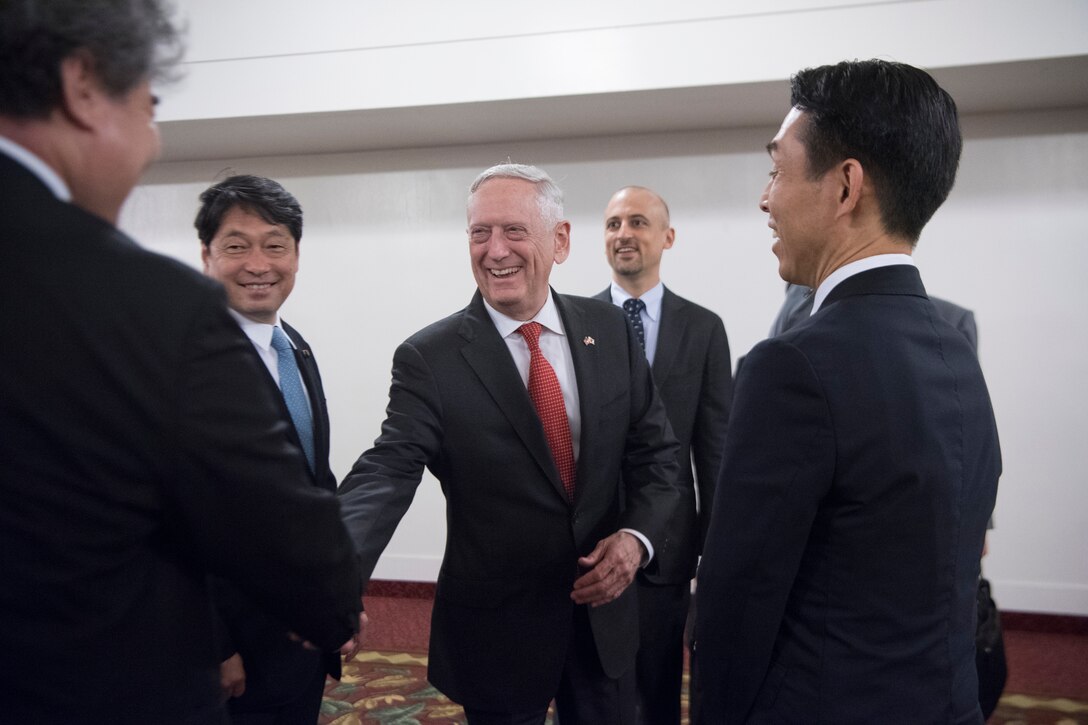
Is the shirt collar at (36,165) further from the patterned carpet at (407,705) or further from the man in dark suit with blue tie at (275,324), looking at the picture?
the patterned carpet at (407,705)

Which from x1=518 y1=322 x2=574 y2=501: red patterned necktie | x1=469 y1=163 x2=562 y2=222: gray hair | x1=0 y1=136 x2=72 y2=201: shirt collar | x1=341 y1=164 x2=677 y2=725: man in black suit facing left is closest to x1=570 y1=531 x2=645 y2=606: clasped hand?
x1=341 y1=164 x2=677 y2=725: man in black suit facing left

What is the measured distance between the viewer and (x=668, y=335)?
3.11 metres

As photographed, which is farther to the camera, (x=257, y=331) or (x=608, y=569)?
(x=257, y=331)

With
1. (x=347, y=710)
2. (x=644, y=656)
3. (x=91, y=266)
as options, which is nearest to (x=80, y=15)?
(x=91, y=266)

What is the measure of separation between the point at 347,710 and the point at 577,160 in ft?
10.5

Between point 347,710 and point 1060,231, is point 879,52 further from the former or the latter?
point 347,710

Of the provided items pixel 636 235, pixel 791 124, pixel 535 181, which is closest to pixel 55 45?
pixel 791 124

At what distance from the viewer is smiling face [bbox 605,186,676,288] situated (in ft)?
11.1

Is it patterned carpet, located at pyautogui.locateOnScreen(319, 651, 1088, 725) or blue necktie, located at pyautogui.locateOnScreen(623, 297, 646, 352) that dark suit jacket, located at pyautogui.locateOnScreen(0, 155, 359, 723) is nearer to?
blue necktie, located at pyautogui.locateOnScreen(623, 297, 646, 352)

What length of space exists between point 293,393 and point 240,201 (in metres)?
0.49

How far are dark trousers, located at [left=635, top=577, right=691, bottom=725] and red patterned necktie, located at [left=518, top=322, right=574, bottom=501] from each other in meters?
0.81

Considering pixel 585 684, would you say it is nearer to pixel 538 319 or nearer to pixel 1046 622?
pixel 538 319

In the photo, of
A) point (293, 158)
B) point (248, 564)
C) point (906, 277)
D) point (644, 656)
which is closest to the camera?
point (248, 564)

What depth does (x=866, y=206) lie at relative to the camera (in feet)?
4.26
